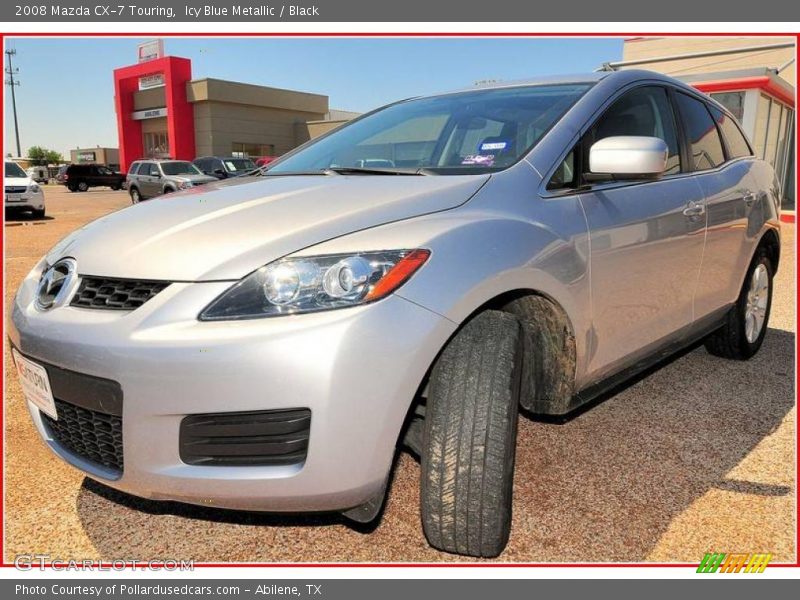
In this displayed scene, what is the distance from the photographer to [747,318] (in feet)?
13.6

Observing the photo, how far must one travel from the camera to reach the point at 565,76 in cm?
308

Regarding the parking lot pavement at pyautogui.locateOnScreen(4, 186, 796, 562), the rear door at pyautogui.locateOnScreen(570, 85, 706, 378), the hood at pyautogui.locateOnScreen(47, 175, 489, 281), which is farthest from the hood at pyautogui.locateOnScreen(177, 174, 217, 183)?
the hood at pyautogui.locateOnScreen(47, 175, 489, 281)

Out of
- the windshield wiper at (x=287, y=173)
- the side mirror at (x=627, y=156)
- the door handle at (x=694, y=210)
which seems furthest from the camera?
the door handle at (x=694, y=210)

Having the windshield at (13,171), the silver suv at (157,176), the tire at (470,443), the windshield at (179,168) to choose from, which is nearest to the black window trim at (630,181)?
the tire at (470,443)

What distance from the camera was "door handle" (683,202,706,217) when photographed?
122 inches

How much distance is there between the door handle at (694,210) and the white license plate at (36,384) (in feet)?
Answer: 8.97

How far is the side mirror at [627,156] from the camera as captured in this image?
2385 mm

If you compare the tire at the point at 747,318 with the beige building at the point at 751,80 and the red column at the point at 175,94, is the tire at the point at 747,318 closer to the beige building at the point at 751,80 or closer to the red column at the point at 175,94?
the beige building at the point at 751,80

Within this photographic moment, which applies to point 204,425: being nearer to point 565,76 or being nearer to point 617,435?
point 617,435

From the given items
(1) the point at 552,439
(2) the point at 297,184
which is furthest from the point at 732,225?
(2) the point at 297,184

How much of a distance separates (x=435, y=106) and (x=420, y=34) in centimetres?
41

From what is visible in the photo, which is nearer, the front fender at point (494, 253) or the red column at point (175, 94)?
the front fender at point (494, 253)

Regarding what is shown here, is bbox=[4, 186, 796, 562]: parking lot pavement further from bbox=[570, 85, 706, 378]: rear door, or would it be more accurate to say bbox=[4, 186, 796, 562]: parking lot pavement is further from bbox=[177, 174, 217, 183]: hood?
bbox=[177, 174, 217, 183]: hood

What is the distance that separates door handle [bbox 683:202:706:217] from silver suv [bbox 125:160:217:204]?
20515 mm
